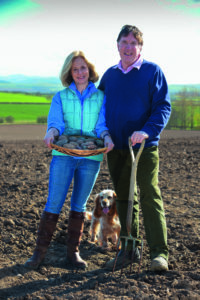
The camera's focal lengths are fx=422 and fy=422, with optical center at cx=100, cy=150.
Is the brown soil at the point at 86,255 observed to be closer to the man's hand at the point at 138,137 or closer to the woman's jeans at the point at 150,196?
the woman's jeans at the point at 150,196

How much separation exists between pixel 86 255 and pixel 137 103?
1952mm

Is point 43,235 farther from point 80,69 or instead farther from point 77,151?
point 80,69

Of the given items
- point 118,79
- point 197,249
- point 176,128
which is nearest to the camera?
point 118,79

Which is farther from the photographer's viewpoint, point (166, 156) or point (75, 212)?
point (166, 156)

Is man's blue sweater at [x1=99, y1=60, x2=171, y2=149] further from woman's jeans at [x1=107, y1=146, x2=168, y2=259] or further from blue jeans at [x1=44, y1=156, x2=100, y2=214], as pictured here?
blue jeans at [x1=44, y1=156, x2=100, y2=214]

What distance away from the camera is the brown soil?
3.81 metres

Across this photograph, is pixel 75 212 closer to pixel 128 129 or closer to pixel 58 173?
pixel 58 173

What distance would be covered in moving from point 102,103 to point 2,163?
Answer: 6.87 m

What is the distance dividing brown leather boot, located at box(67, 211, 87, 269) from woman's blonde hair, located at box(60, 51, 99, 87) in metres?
1.36

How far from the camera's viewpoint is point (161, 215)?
166 inches

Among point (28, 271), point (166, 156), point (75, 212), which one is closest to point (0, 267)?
point (28, 271)

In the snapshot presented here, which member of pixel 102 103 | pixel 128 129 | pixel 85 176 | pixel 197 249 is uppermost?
pixel 102 103

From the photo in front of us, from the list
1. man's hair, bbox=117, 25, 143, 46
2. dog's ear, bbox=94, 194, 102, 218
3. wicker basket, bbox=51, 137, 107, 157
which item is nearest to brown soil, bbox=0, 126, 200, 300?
dog's ear, bbox=94, 194, 102, 218

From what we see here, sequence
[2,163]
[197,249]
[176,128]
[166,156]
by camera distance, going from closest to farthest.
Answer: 1. [197,249]
2. [2,163]
3. [166,156]
4. [176,128]
